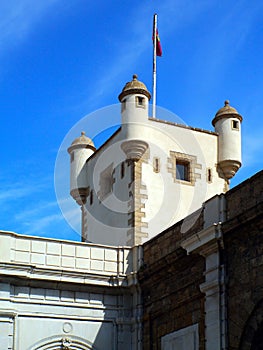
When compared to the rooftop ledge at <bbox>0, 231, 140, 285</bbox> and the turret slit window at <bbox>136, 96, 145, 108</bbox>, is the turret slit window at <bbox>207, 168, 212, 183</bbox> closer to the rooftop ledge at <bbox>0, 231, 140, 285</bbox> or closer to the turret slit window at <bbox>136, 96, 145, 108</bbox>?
the turret slit window at <bbox>136, 96, 145, 108</bbox>

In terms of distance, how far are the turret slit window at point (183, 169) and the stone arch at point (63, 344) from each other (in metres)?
8.32

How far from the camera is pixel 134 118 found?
26.8 m

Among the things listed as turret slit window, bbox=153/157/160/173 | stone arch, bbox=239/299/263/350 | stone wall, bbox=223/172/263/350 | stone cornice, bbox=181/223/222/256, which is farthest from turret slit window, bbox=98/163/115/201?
stone arch, bbox=239/299/263/350

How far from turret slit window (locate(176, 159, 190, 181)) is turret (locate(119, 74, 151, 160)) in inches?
68.9

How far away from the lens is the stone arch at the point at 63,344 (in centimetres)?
2093

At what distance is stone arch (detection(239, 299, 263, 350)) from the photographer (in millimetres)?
16625

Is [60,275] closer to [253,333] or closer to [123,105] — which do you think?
[253,333]

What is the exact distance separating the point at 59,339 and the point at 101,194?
8.54 m

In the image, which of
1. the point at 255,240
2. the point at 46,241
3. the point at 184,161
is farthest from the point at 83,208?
the point at 255,240

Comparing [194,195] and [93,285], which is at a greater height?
[194,195]

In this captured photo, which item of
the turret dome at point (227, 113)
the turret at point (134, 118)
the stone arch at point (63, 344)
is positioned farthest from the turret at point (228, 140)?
the stone arch at point (63, 344)

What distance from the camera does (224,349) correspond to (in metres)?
17.4

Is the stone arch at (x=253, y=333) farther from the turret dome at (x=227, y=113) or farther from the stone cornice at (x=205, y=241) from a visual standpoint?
the turret dome at (x=227, y=113)

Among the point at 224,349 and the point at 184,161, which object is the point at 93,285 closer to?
the point at 224,349
